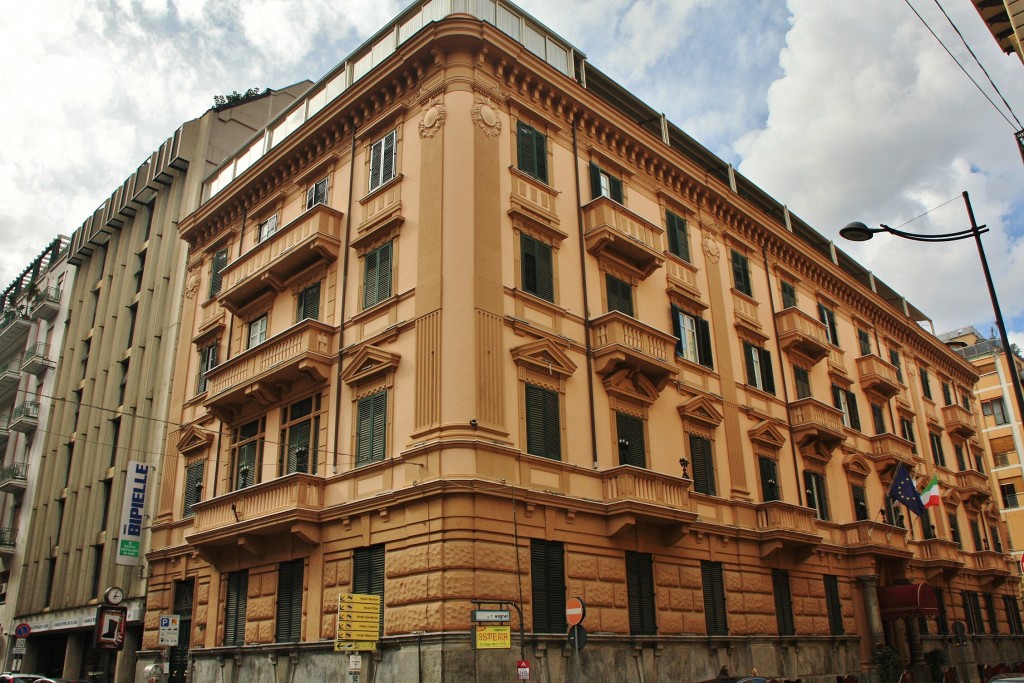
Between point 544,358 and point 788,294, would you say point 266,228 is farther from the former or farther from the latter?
point 788,294

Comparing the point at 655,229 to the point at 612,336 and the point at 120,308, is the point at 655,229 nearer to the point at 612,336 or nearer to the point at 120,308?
the point at 612,336

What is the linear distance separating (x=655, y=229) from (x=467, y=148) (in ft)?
24.6

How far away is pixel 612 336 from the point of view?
23812 millimetres

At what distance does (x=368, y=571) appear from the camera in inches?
813

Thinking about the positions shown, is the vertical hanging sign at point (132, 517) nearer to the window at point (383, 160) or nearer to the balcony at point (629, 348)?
the window at point (383, 160)

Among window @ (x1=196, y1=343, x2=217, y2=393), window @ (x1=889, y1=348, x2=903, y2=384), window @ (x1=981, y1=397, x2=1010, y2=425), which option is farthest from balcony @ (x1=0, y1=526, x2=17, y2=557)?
window @ (x1=981, y1=397, x2=1010, y2=425)

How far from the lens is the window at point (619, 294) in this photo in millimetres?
25859

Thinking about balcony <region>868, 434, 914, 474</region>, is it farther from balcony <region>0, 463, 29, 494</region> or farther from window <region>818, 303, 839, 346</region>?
balcony <region>0, 463, 29, 494</region>

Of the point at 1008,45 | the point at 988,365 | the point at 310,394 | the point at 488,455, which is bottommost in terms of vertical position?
the point at 488,455

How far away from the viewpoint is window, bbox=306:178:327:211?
90.8 ft

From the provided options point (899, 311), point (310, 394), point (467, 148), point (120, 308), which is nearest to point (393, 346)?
point (310, 394)

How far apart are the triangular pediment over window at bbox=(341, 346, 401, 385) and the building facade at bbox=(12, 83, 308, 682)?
12156 millimetres

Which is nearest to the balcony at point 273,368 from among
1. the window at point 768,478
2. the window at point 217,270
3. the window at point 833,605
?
the window at point 217,270

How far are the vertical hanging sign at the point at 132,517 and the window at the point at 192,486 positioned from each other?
2251 mm
